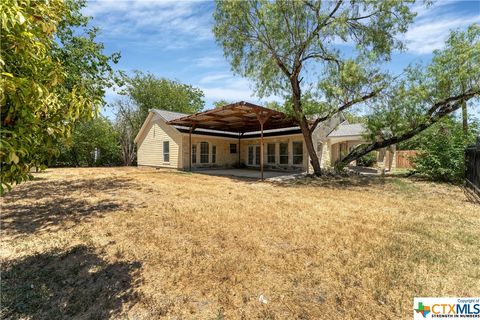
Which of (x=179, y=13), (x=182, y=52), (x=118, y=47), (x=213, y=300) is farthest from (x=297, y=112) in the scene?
(x=213, y=300)

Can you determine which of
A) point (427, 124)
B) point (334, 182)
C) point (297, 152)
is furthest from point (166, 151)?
point (427, 124)

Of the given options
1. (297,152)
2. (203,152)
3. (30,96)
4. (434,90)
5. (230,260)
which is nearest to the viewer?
(30,96)

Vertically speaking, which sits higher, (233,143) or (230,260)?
(233,143)

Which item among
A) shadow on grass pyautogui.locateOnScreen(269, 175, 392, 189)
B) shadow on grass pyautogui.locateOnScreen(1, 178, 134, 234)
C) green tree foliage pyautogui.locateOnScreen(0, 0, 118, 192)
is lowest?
shadow on grass pyautogui.locateOnScreen(1, 178, 134, 234)

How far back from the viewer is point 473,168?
8.73 metres

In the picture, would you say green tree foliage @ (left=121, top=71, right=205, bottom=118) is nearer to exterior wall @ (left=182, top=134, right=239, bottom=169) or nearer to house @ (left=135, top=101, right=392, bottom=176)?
house @ (left=135, top=101, right=392, bottom=176)

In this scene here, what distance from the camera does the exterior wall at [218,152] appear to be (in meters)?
17.4

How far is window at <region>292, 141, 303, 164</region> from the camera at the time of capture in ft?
54.0

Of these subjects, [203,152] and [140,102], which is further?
[140,102]

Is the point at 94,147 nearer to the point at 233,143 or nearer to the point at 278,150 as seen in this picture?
the point at 233,143

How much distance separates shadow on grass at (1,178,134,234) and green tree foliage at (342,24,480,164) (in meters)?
11.2

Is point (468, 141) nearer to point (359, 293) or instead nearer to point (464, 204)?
point (464, 204)

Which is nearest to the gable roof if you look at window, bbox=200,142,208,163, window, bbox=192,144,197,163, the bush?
the bush

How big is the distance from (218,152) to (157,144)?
475cm
